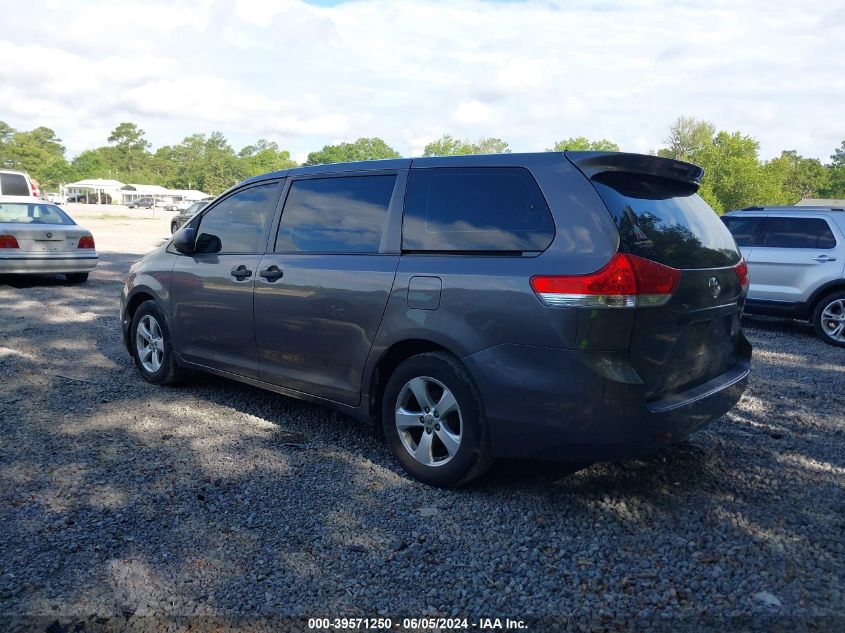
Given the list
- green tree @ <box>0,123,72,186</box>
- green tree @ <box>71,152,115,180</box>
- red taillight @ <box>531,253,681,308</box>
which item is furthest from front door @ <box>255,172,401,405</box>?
green tree @ <box>71,152,115,180</box>

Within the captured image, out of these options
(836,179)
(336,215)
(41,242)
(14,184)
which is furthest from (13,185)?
(836,179)

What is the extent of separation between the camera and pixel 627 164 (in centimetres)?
349

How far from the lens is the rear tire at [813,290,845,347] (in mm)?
8555

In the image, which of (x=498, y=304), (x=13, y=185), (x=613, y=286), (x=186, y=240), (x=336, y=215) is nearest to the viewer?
(x=613, y=286)

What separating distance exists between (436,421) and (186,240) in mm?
2661

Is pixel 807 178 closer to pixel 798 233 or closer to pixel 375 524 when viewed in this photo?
pixel 798 233

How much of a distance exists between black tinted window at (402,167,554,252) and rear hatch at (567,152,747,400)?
31cm

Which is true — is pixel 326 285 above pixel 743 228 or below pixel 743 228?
below

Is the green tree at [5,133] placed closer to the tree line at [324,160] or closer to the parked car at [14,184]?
the tree line at [324,160]

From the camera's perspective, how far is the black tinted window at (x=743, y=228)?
9.58m

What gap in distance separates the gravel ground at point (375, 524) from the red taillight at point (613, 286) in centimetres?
115

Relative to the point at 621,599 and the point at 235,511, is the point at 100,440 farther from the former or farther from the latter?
the point at 621,599

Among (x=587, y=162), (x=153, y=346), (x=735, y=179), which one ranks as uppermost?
(x=735, y=179)

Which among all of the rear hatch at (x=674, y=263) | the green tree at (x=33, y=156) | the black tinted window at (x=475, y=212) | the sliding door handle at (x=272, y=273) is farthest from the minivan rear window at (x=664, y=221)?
the green tree at (x=33, y=156)
